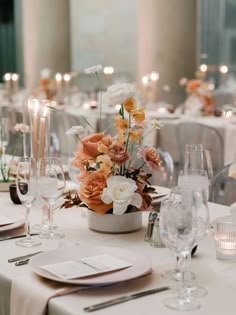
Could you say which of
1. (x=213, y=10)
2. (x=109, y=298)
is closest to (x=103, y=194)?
(x=109, y=298)

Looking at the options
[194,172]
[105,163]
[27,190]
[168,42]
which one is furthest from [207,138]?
[168,42]

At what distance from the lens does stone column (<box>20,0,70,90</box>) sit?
980 cm

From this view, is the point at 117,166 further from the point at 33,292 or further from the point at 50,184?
the point at 33,292

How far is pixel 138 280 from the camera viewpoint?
1.67 metres

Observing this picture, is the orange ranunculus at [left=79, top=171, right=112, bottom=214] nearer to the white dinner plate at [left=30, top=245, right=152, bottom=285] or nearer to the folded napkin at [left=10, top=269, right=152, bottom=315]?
the white dinner plate at [left=30, top=245, right=152, bottom=285]

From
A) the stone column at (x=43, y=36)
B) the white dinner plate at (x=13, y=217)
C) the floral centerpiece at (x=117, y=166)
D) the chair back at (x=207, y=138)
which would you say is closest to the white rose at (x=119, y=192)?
the floral centerpiece at (x=117, y=166)

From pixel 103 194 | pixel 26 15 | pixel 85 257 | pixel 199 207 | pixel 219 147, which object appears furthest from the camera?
pixel 26 15

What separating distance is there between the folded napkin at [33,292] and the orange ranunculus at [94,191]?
0.44m

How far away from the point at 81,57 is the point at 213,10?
2150 millimetres

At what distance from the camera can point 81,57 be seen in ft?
32.5

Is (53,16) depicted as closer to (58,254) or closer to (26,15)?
(26,15)

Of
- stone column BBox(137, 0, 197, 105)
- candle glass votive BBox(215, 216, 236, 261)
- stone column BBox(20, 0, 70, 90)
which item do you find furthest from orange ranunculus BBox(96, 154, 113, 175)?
stone column BBox(20, 0, 70, 90)

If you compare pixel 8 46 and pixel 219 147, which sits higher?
pixel 8 46

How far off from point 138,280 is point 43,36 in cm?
862
